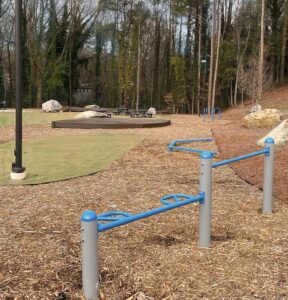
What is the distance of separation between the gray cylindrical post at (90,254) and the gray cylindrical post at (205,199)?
1.11 meters

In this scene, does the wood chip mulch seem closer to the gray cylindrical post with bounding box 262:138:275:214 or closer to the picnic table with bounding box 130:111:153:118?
the gray cylindrical post with bounding box 262:138:275:214

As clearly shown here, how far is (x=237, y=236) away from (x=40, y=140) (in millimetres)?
7852

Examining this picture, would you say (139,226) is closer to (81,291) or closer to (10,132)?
(81,291)

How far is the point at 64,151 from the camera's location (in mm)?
8594

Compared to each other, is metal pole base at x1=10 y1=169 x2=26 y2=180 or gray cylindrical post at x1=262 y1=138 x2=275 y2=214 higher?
gray cylindrical post at x1=262 y1=138 x2=275 y2=214

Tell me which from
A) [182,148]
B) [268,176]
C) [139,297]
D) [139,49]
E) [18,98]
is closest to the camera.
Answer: [139,297]

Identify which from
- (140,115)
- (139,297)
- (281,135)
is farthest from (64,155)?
(140,115)

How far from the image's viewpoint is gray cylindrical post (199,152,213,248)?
3170 millimetres

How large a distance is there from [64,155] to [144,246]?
5066 millimetres

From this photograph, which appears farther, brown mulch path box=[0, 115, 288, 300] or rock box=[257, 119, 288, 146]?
rock box=[257, 119, 288, 146]

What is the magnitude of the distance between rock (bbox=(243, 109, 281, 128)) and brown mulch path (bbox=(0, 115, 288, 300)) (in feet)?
25.7

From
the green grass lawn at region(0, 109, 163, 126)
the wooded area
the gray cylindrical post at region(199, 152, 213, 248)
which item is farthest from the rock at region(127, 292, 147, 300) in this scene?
the wooded area

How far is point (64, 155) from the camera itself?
26.4ft

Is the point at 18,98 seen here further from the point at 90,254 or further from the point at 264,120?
→ the point at 264,120
